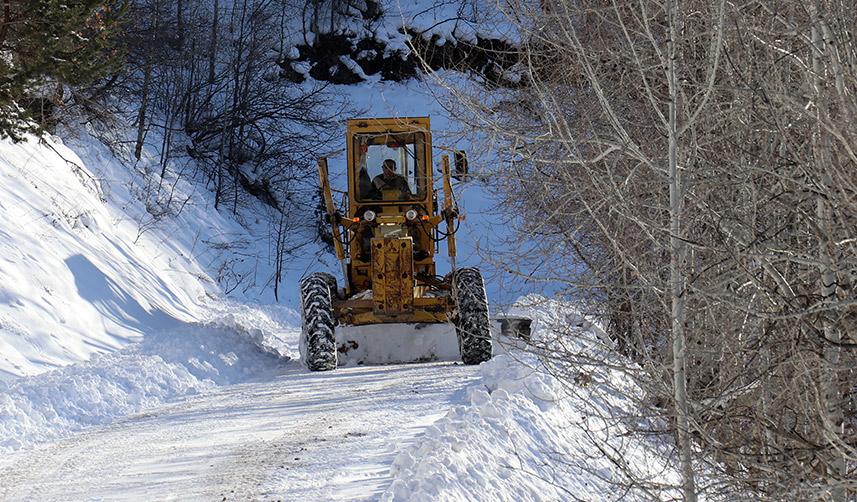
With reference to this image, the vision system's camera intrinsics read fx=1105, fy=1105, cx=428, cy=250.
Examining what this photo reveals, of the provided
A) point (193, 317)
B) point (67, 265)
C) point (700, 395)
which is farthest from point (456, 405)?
point (193, 317)

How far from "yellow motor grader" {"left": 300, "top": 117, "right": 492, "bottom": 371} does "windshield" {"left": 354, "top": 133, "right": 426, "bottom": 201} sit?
13mm

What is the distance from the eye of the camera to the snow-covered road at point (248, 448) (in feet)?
23.6

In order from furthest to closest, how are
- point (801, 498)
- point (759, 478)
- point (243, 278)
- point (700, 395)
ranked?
point (243, 278), point (700, 395), point (759, 478), point (801, 498)

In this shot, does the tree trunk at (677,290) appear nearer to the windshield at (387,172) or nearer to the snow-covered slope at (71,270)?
the snow-covered slope at (71,270)

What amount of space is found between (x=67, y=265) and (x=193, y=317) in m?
2.91

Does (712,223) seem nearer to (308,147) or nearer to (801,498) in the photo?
(801,498)

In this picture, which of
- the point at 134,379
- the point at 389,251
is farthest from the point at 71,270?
the point at 389,251

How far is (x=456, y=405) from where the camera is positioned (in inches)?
399

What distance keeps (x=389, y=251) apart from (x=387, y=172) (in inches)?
55.5

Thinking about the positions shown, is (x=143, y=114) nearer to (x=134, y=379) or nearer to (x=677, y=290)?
(x=134, y=379)

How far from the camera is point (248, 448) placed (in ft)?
27.8

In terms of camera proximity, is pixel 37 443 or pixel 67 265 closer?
pixel 37 443

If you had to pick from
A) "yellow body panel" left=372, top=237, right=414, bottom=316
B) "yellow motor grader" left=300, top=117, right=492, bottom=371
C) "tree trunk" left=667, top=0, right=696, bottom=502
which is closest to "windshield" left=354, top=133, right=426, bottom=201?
"yellow motor grader" left=300, top=117, right=492, bottom=371

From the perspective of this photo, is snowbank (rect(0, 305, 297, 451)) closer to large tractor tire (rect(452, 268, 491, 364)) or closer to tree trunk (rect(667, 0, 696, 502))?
large tractor tire (rect(452, 268, 491, 364))
